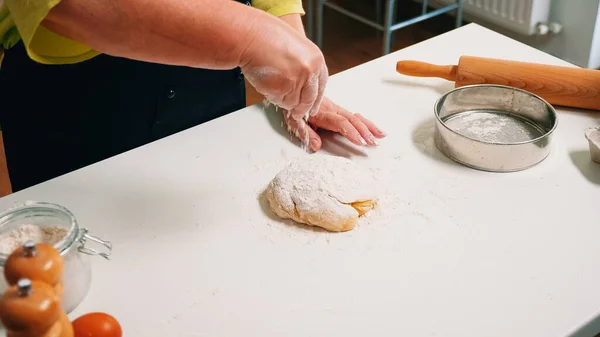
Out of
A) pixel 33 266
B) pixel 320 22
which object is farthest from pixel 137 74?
pixel 320 22

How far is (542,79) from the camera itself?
103 centimetres

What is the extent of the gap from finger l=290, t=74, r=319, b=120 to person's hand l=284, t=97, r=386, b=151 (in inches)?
5.7

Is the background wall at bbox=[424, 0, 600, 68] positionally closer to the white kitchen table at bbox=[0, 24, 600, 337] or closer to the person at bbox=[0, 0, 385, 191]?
the white kitchen table at bbox=[0, 24, 600, 337]

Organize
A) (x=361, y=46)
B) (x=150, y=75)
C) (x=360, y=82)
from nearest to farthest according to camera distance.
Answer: (x=150, y=75) → (x=360, y=82) → (x=361, y=46)

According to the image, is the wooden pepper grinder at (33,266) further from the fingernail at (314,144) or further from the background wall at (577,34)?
the background wall at (577,34)

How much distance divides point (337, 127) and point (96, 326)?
52 cm

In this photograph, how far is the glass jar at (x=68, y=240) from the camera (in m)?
0.67

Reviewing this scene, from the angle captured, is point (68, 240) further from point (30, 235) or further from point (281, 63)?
point (281, 63)

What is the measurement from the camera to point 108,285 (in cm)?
73

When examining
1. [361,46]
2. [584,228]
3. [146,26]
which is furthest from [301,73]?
[361,46]

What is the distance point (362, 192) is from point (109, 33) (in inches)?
15.1

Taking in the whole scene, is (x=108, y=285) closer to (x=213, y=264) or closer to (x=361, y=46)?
(x=213, y=264)

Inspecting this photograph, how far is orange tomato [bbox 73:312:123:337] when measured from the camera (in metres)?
0.59

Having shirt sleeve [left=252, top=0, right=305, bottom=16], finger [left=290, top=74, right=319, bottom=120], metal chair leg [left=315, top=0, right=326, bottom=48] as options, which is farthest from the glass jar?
metal chair leg [left=315, top=0, right=326, bottom=48]
